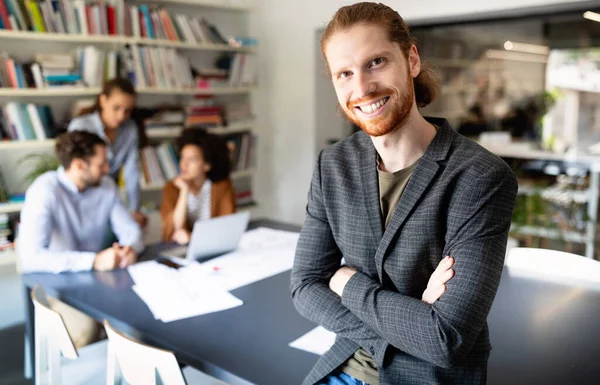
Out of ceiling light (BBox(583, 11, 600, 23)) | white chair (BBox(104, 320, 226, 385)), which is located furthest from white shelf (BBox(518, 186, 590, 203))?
white chair (BBox(104, 320, 226, 385))

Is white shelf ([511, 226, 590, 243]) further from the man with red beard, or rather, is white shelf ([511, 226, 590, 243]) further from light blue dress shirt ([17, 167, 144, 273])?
the man with red beard

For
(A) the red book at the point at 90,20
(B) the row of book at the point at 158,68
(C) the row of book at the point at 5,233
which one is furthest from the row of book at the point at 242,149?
(C) the row of book at the point at 5,233

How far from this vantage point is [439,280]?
3.83 ft

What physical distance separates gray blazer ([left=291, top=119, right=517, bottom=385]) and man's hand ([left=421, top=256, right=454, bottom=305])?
18 millimetres

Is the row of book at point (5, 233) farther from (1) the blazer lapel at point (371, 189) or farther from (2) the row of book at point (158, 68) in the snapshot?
(1) the blazer lapel at point (371, 189)

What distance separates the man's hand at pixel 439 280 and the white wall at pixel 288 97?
150 inches

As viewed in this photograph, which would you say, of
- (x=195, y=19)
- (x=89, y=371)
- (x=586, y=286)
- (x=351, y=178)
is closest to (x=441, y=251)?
(x=351, y=178)

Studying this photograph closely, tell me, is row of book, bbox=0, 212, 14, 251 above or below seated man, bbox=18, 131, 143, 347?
below

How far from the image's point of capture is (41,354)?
73.8 inches

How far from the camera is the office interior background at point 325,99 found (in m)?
3.78

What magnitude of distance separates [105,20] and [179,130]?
0.97 meters

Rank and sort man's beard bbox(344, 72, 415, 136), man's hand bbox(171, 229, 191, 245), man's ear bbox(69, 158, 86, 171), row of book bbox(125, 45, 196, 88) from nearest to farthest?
man's beard bbox(344, 72, 415, 136) < man's ear bbox(69, 158, 86, 171) < man's hand bbox(171, 229, 191, 245) < row of book bbox(125, 45, 196, 88)

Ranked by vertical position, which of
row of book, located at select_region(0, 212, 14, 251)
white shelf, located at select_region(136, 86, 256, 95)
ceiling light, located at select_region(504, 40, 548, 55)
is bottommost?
row of book, located at select_region(0, 212, 14, 251)

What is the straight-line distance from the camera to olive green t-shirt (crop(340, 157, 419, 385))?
128 centimetres
